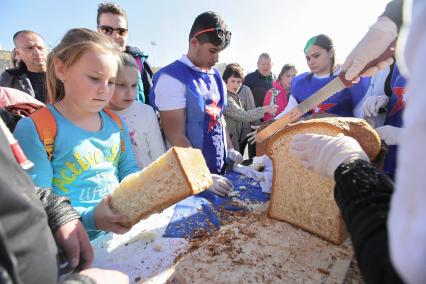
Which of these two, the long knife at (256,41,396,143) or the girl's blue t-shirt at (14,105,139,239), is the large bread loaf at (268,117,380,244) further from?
the girl's blue t-shirt at (14,105,139,239)

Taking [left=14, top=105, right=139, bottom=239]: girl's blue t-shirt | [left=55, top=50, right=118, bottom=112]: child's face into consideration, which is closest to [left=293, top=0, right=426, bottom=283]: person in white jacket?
[left=14, top=105, right=139, bottom=239]: girl's blue t-shirt

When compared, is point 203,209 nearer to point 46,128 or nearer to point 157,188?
point 157,188

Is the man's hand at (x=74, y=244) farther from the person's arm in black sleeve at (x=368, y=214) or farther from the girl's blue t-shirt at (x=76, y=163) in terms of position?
the person's arm in black sleeve at (x=368, y=214)

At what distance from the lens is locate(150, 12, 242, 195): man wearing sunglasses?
2.10 meters

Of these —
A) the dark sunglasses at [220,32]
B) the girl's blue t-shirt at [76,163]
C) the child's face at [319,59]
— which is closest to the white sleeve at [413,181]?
the girl's blue t-shirt at [76,163]

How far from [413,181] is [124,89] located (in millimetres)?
1882

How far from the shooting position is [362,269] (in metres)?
0.46

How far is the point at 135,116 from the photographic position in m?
2.00

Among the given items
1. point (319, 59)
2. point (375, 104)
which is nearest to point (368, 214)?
point (375, 104)

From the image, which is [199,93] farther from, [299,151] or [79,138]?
[299,151]

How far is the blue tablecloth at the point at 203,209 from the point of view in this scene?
1.41m

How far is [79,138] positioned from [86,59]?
396mm

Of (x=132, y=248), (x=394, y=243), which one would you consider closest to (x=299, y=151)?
(x=394, y=243)

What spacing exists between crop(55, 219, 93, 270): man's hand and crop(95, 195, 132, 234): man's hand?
6.0 inches
